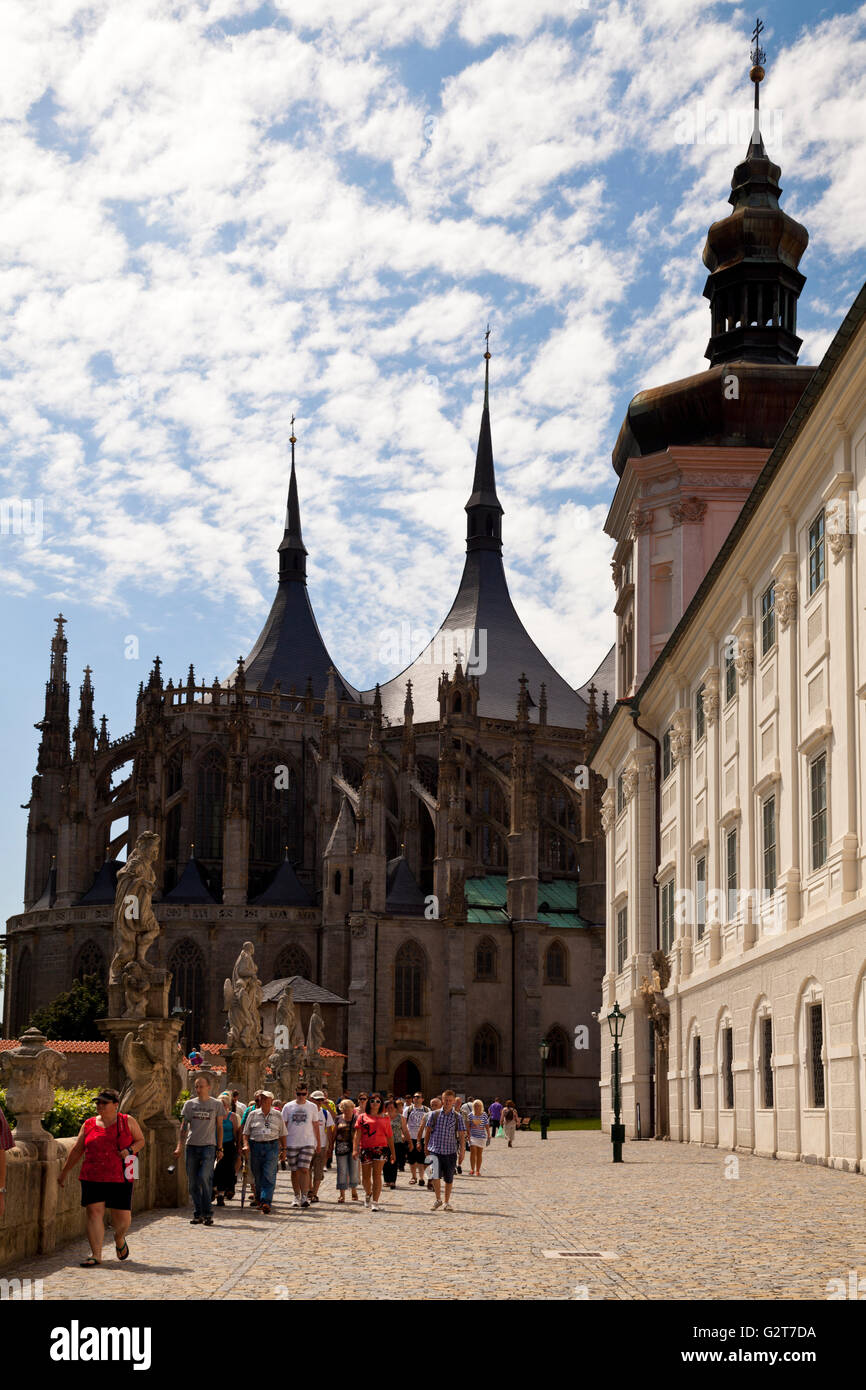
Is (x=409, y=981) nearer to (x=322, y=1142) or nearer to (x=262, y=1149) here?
(x=322, y=1142)

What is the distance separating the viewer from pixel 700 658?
33.9m

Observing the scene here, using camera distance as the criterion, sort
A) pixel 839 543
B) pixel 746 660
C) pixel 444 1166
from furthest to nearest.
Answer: pixel 746 660, pixel 839 543, pixel 444 1166

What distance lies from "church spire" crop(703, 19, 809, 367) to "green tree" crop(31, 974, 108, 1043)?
37363mm

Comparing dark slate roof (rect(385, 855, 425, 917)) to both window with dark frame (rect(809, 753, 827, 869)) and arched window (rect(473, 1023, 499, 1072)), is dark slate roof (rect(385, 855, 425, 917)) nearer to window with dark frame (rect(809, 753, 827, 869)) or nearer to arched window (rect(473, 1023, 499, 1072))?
arched window (rect(473, 1023, 499, 1072))

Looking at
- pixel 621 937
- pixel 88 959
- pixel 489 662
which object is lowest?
pixel 621 937

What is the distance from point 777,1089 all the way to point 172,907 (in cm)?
5047

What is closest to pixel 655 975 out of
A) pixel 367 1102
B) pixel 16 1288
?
pixel 367 1102

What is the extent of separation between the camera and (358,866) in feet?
233

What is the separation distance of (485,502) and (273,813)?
2784 centimetres

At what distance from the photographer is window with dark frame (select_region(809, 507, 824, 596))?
78.2 feet

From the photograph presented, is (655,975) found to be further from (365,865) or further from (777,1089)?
(365,865)

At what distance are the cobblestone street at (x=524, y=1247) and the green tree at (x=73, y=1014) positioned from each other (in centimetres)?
4779

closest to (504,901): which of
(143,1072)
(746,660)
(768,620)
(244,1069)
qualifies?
(746,660)

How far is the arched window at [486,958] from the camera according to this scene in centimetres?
7256
